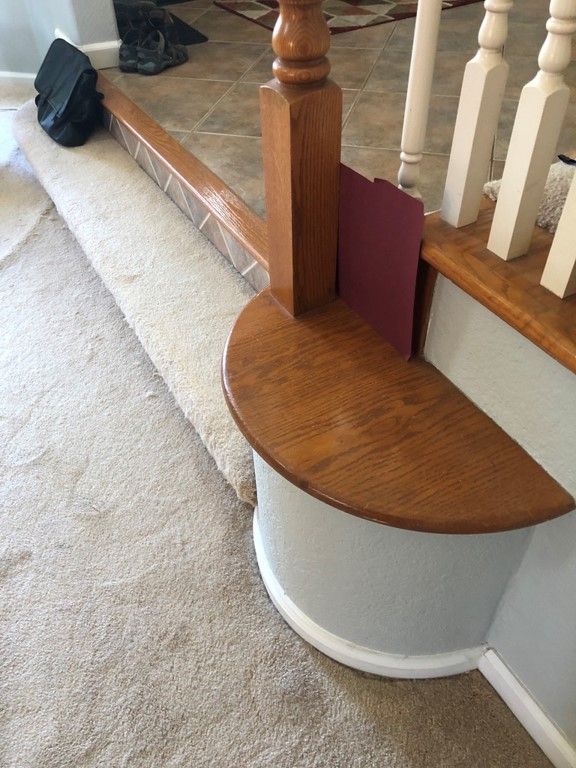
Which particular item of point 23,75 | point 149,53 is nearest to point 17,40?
point 23,75

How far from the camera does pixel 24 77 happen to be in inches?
115

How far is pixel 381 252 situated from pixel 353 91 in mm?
1386

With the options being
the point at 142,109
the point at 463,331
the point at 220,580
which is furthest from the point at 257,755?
the point at 142,109

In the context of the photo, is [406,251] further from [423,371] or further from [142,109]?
[142,109]

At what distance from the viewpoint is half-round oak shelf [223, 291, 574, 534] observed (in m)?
0.70

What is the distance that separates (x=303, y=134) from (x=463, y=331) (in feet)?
0.98

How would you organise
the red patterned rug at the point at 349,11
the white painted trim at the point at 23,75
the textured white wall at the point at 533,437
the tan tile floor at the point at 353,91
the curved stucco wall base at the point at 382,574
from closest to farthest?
the textured white wall at the point at 533,437, the curved stucco wall base at the point at 382,574, the tan tile floor at the point at 353,91, the red patterned rug at the point at 349,11, the white painted trim at the point at 23,75

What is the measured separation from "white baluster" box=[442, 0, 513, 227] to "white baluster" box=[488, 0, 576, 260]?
0.04 metres

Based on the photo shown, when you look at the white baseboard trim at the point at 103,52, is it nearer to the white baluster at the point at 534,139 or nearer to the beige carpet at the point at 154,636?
the beige carpet at the point at 154,636

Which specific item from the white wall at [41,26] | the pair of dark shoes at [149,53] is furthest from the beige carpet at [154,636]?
the white wall at [41,26]

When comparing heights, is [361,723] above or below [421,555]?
below

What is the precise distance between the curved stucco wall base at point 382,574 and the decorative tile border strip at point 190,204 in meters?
0.67

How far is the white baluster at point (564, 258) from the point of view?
23.9 inches

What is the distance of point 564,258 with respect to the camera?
24.8 inches
